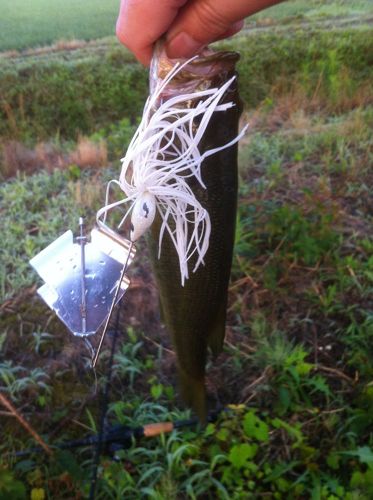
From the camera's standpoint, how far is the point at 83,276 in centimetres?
92

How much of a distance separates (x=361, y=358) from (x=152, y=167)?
112cm

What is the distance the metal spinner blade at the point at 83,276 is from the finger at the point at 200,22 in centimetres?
37

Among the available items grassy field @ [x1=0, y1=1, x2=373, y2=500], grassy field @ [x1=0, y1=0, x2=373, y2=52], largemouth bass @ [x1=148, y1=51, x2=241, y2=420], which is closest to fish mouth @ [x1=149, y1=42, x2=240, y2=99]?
largemouth bass @ [x1=148, y1=51, x2=241, y2=420]

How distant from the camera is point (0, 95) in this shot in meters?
2.41

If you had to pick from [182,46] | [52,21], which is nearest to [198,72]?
[182,46]

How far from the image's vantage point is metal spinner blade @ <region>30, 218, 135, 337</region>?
896 millimetres

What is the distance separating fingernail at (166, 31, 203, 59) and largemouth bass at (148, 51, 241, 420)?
0.02 metres

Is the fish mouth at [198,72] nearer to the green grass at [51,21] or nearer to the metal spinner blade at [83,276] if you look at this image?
the metal spinner blade at [83,276]

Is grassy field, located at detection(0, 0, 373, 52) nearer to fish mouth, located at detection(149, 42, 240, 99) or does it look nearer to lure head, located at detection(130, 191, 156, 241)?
fish mouth, located at detection(149, 42, 240, 99)

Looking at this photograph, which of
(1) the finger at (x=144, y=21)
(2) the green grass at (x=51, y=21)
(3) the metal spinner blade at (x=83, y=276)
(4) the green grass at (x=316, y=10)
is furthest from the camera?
(4) the green grass at (x=316, y=10)

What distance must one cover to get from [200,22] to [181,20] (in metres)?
0.03

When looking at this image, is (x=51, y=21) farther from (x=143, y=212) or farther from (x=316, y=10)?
(x=143, y=212)

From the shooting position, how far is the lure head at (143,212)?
0.71 metres

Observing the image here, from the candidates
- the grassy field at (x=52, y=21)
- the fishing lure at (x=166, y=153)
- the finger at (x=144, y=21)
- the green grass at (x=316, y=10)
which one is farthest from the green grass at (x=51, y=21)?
the fishing lure at (x=166, y=153)
